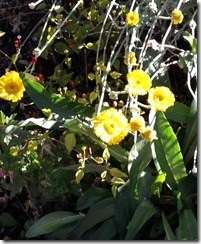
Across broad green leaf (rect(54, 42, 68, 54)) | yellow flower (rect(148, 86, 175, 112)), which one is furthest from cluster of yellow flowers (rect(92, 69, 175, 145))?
broad green leaf (rect(54, 42, 68, 54))

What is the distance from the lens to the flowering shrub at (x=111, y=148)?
5.41ft

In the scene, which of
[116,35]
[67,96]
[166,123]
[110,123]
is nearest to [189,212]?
[166,123]

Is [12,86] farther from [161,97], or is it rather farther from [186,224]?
[186,224]

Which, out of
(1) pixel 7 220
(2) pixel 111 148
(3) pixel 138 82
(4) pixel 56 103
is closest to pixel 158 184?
(2) pixel 111 148

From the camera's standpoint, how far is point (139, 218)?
166 centimetres

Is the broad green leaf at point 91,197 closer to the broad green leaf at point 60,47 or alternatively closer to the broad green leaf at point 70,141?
the broad green leaf at point 70,141

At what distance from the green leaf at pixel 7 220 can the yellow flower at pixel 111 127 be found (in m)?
0.61

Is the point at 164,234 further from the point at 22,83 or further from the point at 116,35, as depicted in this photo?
the point at 116,35

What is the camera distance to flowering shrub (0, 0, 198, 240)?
1650 millimetres

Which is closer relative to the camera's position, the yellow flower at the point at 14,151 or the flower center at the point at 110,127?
the flower center at the point at 110,127

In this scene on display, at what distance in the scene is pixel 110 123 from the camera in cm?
150

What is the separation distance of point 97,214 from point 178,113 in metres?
0.39

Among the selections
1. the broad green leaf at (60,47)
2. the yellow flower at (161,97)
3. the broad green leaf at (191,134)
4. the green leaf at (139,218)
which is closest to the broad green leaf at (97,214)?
the green leaf at (139,218)

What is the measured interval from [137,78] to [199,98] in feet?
0.85
